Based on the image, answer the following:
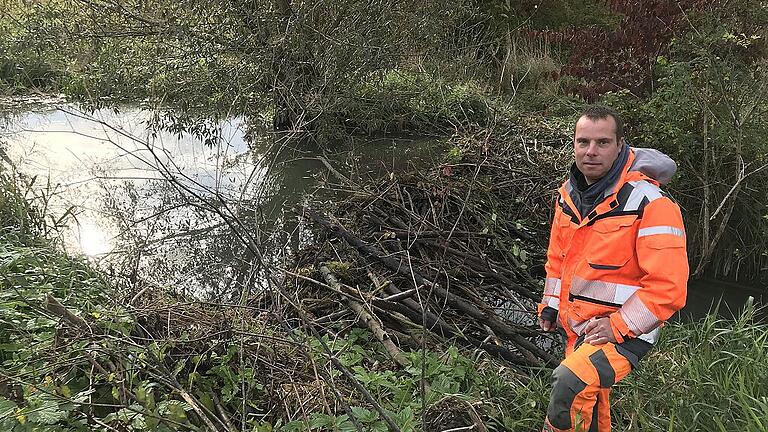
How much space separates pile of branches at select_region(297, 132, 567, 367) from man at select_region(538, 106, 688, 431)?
3.05 feet

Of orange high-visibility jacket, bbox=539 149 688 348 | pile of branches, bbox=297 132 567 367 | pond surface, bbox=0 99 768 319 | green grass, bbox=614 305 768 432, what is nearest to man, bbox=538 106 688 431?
orange high-visibility jacket, bbox=539 149 688 348

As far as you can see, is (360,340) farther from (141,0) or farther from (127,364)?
(141,0)

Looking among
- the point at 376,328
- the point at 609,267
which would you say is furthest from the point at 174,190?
the point at 609,267

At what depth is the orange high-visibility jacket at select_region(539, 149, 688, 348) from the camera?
8.13ft

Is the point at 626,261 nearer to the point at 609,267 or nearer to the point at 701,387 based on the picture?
the point at 609,267

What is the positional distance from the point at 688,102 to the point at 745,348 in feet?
8.67

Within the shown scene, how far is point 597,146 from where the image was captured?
8.95 feet

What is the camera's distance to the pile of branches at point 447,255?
4.20 metres

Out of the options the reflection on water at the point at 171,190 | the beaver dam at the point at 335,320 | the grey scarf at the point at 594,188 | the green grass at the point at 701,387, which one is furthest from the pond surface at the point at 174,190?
the grey scarf at the point at 594,188

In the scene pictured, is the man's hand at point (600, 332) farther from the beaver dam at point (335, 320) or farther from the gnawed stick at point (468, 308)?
the gnawed stick at point (468, 308)

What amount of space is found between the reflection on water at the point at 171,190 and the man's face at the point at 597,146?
2.51 meters

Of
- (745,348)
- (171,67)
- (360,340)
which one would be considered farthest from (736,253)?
Answer: (171,67)

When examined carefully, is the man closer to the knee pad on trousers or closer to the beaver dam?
the knee pad on trousers

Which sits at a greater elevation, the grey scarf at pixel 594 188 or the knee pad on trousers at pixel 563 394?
the grey scarf at pixel 594 188
